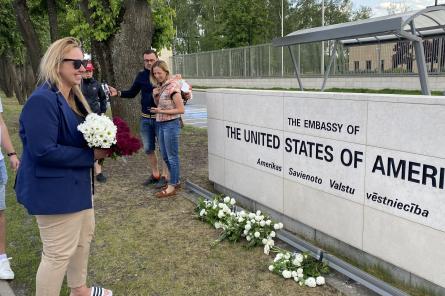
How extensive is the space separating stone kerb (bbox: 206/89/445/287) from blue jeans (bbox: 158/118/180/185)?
0.87m

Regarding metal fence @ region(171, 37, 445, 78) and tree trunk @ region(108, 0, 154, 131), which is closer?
tree trunk @ region(108, 0, 154, 131)

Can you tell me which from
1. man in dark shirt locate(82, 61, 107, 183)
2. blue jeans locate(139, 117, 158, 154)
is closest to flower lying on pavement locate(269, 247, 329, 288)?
blue jeans locate(139, 117, 158, 154)

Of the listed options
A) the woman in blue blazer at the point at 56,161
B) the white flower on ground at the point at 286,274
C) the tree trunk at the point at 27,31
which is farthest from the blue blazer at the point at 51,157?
the tree trunk at the point at 27,31

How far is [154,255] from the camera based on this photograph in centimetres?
415

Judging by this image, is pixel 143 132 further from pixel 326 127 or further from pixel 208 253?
pixel 326 127

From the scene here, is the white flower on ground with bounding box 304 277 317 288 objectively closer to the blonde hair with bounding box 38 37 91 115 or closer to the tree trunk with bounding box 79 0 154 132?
the blonde hair with bounding box 38 37 91 115

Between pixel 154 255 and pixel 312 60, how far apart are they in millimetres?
24809

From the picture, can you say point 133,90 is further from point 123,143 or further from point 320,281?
point 320,281

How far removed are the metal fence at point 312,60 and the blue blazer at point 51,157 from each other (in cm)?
1096

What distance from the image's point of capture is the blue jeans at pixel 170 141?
18.2ft

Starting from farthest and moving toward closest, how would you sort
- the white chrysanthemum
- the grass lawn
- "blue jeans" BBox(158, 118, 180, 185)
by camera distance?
"blue jeans" BBox(158, 118, 180, 185), the white chrysanthemum, the grass lawn

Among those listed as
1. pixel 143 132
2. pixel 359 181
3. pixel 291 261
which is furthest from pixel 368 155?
pixel 143 132

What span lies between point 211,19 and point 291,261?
53.0 metres

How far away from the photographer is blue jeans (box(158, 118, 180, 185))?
5.56 meters
